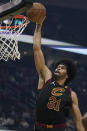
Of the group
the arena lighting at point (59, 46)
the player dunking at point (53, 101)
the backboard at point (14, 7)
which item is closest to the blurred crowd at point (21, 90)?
the arena lighting at point (59, 46)

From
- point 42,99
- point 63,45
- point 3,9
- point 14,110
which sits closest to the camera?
point 3,9

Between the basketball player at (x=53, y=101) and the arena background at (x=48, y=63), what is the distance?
17.5ft

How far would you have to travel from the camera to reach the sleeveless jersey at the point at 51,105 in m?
3.25

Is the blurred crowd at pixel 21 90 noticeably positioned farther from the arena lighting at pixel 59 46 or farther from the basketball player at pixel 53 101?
the basketball player at pixel 53 101

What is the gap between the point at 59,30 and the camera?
952 centimetres

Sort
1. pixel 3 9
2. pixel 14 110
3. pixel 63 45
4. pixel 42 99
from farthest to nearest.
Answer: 1. pixel 14 110
2. pixel 63 45
3. pixel 42 99
4. pixel 3 9

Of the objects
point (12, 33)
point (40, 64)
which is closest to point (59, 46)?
point (12, 33)

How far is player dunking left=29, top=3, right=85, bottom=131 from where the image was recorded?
3.25 metres

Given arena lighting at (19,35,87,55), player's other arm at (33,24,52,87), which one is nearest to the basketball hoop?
player's other arm at (33,24,52,87)

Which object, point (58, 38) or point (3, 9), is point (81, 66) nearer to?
point (58, 38)

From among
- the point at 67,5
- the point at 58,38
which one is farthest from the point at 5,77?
the point at 67,5

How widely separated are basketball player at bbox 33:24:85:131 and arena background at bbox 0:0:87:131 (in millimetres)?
5331

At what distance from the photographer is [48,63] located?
28.7 ft

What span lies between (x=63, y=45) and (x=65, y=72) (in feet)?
16.0
